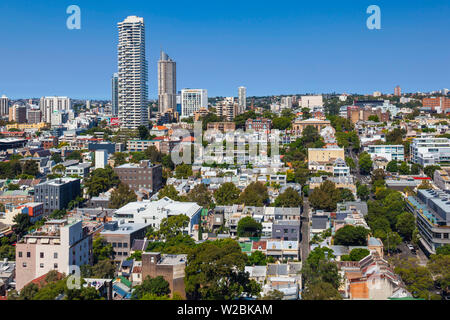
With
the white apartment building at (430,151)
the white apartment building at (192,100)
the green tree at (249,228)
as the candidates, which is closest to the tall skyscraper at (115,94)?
the white apartment building at (192,100)

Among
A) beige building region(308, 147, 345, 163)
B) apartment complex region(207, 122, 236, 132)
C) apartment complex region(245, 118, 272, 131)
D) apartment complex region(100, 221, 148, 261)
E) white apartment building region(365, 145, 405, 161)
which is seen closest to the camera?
apartment complex region(100, 221, 148, 261)

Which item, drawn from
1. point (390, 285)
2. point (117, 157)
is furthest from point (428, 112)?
point (390, 285)

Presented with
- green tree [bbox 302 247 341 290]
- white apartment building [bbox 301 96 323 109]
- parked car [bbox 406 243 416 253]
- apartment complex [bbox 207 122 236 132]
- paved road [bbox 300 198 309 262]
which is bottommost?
parked car [bbox 406 243 416 253]

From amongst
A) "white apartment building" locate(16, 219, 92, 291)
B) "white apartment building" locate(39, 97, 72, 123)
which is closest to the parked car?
"white apartment building" locate(16, 219, 92, 291)

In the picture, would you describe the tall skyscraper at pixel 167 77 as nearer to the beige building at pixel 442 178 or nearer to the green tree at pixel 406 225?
the beige building at pixel 442 178

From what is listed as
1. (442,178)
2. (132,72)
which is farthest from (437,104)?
(442,178)

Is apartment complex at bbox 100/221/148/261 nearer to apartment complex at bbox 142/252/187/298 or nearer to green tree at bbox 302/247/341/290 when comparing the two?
apartment complex at bbox 142/252/187/298
